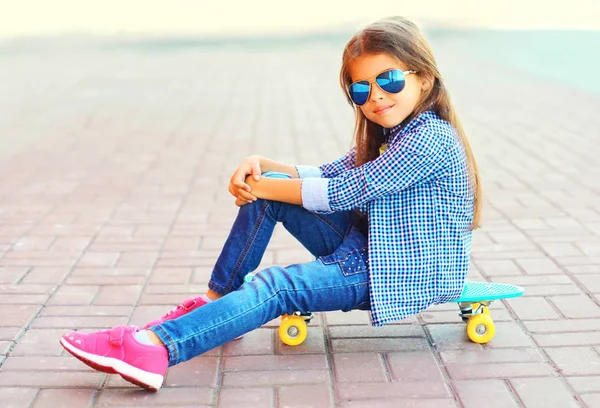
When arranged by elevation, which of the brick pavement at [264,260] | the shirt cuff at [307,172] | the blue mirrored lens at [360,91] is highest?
the blue mirrored lens at [360,91]

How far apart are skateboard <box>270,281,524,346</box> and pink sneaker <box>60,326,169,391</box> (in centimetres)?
51

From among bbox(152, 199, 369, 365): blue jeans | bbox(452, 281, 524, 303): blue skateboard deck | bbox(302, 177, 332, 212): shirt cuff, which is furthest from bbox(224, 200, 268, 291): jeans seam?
bbox(452, 281, 524, 303): blue skateboard deck

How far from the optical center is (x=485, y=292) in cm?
262

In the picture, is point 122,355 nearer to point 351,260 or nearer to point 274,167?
point 351,260

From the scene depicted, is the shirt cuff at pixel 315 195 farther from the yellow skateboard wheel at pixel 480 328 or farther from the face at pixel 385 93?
the yellow skateboard wheel at pixel 480 328

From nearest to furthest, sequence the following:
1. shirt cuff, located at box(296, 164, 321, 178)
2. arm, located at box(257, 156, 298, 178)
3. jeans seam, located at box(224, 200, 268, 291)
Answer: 1. jeans seam, located at box(224, 200, 268, 291)
2. arm, located at box(257, 156, 298, 178)
3. shirt cuff, located at box(296, 164, 321, 178)

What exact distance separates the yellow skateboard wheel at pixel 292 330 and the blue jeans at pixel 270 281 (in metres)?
0.17

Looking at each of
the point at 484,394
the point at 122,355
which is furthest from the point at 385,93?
the point at 122,355

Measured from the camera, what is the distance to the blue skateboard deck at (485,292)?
102 inches

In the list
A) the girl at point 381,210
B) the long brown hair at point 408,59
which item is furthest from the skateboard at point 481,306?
the long brown hair at point 408,59

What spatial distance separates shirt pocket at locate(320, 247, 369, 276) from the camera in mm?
2459

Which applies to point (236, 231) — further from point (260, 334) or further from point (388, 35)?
point (388, 35)

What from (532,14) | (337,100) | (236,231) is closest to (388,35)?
(236,231)

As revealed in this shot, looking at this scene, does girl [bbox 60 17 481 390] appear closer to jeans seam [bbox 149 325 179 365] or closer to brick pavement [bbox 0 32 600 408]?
jeans seam [bbox 149 325 179 365]
